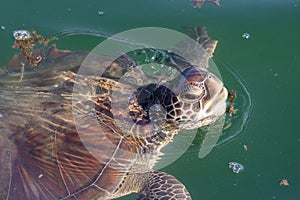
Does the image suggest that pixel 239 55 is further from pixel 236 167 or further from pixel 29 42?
pixel 29 42

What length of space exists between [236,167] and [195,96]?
1.10 metres

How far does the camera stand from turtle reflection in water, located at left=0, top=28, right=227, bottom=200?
10.8 ft

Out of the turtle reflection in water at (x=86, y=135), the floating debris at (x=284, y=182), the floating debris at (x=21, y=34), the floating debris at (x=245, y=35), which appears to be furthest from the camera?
the floating debris at (x=245, y=35)

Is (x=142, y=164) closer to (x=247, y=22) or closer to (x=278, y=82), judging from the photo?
(x=278, y=82)

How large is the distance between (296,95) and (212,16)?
1530 mm

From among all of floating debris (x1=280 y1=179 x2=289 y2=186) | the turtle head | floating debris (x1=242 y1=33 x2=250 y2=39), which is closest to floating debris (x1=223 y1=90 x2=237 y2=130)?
the turtle head

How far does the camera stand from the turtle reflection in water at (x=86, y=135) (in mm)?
3295

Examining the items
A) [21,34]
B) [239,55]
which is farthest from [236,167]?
[21,34]

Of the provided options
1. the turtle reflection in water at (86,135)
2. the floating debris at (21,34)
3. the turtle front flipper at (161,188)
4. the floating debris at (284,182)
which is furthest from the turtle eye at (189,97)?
the floating debris at (21,34)

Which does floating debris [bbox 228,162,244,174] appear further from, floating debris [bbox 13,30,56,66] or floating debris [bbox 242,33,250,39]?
floating debris [bbox 13,30,56,66]

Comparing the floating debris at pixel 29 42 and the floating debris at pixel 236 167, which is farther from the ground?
the floating debris at pixel 29 42

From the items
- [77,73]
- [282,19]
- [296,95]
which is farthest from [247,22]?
[77,73]

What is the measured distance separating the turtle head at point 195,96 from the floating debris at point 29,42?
1.65 meters

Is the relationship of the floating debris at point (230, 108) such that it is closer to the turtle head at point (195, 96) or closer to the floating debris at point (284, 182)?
the turtle head at point (195, 96)
